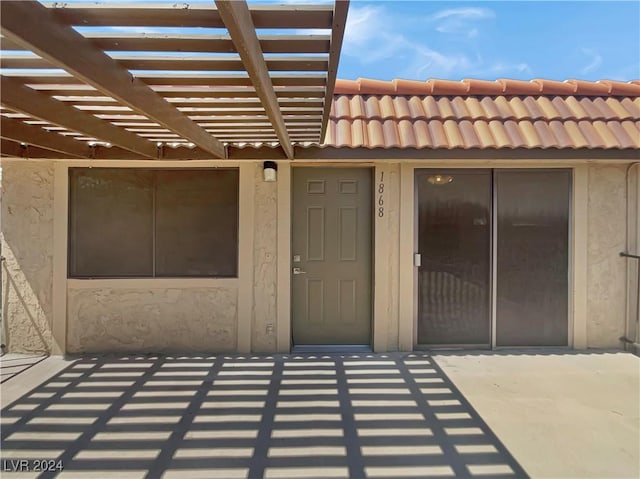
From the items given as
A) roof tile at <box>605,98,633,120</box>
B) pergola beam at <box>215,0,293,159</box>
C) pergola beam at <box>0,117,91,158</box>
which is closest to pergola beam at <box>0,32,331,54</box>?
pergola beam at <box>215,0,293,159</box>

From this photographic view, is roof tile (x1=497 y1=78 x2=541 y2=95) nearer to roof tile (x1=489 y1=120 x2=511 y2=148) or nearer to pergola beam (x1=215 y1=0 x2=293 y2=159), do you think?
roof tile (x1=489 y1=120 x2=511 y2=148)

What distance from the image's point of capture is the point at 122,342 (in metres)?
4.72

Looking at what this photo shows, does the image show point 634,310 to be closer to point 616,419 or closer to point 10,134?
point 616,419

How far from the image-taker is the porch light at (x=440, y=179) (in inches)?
190

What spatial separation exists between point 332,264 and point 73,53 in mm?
3609

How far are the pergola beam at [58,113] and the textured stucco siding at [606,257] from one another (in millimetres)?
5436

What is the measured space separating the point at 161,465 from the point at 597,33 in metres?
9.42

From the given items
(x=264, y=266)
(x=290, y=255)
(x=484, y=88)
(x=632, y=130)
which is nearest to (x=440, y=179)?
(x=484, y=88)

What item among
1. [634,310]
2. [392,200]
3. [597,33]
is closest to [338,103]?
[392,200]

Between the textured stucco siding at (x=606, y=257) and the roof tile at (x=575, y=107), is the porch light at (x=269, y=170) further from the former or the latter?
the textured stucco siding at (x=606, y=257)

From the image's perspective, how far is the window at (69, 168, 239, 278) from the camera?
476 centimetres

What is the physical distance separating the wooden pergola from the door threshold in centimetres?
271

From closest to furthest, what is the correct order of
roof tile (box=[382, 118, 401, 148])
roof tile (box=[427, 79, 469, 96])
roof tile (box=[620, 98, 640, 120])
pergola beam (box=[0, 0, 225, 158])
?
pergola beam (box=[0, 0, 225, 158]) → roof tile (box=[382, 118, 401, 148]) → roof tile (box=[620, 98, 640, 120]) → roof tile (box=[427, 79, 469, 96])

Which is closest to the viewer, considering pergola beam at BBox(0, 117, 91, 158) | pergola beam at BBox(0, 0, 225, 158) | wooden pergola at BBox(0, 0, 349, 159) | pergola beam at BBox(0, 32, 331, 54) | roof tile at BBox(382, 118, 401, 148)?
pergola beam at BBox(0, 0, 225, 158)
